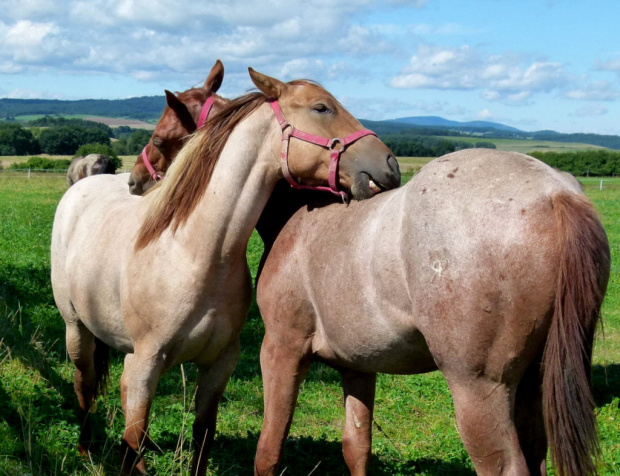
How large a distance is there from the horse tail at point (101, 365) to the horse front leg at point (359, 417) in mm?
2081

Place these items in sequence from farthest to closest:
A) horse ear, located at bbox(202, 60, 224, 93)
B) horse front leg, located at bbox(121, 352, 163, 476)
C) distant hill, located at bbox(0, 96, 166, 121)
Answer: distant hill, located at bbox(0, 96, 166, 121) → horse ear, located at bbox(202, 60, 224, 93) → horse front leg, located at bbox(121, 352, 163, 476)

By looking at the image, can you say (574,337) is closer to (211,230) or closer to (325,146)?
(325,146)

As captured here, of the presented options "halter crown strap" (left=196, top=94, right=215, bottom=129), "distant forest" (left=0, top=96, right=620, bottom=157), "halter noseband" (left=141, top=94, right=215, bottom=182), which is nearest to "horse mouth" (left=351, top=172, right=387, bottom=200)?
"halter noseband" (left=141, top=94, right=215, bottom=182)

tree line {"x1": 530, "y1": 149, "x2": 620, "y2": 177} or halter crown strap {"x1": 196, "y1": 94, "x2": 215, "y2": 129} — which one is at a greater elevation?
halter crown strap {"x1": 196, "y1": 94, "x2": 215, "y2": 129}

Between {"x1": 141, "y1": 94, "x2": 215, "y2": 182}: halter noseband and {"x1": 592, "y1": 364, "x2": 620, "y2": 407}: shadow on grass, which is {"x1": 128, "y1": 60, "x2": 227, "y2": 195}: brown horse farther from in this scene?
{"x1": 592, "y1": 364, "x2": 620, "y2": 407}: shadow on grass

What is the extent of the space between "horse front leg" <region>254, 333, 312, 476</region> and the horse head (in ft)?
2.48

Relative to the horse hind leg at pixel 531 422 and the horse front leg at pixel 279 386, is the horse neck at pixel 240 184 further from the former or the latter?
the horse hind leg at pixel 531 422

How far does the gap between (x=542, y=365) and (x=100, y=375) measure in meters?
3.31

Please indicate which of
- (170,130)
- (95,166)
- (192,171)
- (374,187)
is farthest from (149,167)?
(95,166)

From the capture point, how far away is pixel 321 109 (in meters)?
2.94

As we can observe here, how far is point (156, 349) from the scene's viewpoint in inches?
125

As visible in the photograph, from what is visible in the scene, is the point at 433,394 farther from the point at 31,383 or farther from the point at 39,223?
the point at 39,223

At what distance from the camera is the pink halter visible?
2.85 m

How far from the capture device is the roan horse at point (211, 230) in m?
2.91
